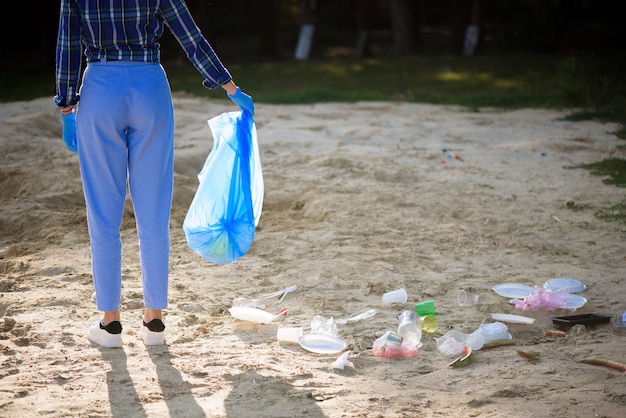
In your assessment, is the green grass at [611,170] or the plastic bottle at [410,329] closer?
the plastic bottle at [410,329]

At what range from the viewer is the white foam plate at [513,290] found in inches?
Answer: 167

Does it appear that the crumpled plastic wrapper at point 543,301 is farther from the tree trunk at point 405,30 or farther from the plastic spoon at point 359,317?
the tree trunk at point 405,30

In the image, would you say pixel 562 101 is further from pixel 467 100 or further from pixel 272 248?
pixel 272 248

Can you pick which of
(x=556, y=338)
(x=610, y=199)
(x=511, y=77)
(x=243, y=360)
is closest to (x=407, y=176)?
(x=610, y=199)

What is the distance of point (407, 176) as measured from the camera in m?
6.78

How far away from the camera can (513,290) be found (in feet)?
14.1

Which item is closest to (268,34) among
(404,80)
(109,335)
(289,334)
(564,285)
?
(404,80)

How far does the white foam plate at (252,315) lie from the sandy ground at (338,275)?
0.05 metres

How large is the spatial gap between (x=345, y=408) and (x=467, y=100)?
8.85 m

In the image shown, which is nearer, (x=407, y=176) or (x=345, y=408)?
(x=345, y=408)

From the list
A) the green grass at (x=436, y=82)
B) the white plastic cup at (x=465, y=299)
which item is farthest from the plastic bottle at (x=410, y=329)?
the green grass at (x=436, y=82)

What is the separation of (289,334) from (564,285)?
1.64 m

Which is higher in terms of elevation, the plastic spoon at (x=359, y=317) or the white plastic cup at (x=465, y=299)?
the white plastic cup at (x=465, y=299)

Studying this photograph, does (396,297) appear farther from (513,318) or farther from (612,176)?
(612,176)
